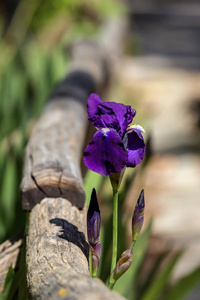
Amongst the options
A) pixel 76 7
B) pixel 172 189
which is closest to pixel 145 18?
pixel 76 7

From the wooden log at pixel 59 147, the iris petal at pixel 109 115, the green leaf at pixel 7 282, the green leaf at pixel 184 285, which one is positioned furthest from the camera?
the green leaf at pixel 184 285

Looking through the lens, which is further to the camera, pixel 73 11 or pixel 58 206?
pixel 73 11

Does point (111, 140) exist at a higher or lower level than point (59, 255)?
higher

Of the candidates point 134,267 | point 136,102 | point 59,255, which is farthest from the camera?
point 136,102

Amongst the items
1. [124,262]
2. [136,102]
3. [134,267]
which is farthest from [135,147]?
[136,102]

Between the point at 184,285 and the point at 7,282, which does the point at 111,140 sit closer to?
the point at 7,282

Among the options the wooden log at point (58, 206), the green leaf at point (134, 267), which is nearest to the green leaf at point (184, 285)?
the green leaf at point (134, 267)

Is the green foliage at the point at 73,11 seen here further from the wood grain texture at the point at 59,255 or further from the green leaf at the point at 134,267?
the wood grain texture at the point at 59,255
